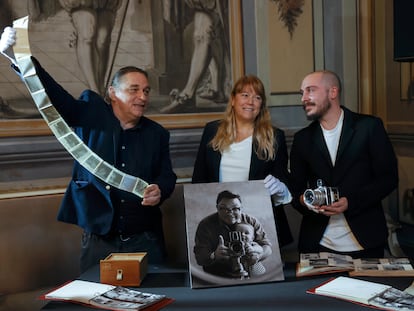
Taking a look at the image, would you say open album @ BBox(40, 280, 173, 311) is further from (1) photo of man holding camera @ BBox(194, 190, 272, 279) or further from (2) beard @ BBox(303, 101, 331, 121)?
(2) beard @ BBox(303, 101, 331, 121)

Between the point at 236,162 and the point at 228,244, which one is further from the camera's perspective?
the point at 236,162

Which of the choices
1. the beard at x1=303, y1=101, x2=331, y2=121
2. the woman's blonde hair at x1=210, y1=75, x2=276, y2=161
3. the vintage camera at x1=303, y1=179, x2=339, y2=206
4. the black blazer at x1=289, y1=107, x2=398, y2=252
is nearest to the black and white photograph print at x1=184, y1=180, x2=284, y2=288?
the vintage camera at x1=303, y1=179, x2=339, y2=206

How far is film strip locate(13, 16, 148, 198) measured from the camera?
192 centimetres

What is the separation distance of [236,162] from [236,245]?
66cm

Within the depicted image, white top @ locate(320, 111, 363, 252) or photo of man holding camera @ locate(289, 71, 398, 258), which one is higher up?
photo of man holding camera @ locate(289, 71, 398, 258)

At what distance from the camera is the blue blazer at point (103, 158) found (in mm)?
2264

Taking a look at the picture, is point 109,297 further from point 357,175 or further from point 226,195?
point 357,175

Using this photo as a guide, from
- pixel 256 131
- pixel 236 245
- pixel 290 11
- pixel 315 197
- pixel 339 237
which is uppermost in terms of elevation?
pixel 290 11

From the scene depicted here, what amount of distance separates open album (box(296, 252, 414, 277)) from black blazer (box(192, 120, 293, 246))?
1.42 feet

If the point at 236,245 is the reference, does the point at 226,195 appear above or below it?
above

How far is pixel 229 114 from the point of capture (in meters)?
2.53

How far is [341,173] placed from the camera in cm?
238

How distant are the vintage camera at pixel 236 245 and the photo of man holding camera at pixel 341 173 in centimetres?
53

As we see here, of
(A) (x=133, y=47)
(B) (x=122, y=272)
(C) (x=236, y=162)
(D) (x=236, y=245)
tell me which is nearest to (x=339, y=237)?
(C) (x=236, y=162)
